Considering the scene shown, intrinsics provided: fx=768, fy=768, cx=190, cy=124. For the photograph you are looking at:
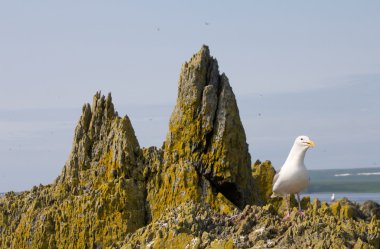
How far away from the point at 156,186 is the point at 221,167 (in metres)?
2.51

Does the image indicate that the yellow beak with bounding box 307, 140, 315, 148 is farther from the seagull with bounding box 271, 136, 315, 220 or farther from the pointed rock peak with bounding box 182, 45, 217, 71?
the pointed rock peak with bounding box 182, 45, 217, 71

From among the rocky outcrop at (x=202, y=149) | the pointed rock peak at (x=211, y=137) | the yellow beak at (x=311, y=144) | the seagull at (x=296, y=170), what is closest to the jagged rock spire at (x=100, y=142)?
the rocky outcrop at (x=202, y=149)

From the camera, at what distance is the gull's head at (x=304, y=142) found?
1925cm

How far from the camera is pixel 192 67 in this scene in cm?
2970

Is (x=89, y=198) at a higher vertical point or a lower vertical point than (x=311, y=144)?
lower

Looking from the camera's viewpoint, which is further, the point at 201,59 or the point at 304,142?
the point at 201,59

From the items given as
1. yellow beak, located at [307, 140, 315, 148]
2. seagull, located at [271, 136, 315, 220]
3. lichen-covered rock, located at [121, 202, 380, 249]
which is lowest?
lichen-covered rock, located at [121, 202, 380, 249]

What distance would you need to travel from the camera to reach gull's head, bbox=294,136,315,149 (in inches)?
758

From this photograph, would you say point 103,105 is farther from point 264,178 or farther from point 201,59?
point 264,178

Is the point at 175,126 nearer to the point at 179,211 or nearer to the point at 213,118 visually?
the point at 213,118

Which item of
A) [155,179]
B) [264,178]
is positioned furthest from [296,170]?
[264,178]

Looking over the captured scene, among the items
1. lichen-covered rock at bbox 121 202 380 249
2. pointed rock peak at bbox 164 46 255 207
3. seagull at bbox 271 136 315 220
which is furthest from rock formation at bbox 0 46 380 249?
lichen-covered rock at bbox 121 202 380 249

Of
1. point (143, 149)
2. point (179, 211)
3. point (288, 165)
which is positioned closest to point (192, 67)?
point (143, 149)

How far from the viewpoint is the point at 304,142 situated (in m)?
19.4
